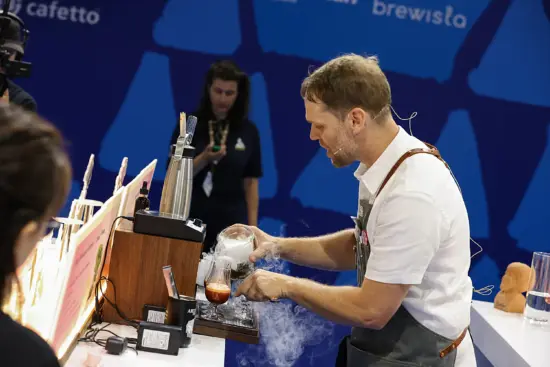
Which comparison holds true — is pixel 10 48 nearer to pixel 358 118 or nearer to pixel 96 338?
pixel 96 338

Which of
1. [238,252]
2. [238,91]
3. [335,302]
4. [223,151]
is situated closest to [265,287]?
[335,302]

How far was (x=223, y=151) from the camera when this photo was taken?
435 centimetres

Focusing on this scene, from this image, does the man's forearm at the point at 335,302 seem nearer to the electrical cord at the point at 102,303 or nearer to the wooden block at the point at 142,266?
the wooden block at the point at 142,266

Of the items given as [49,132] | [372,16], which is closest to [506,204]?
[372,16]

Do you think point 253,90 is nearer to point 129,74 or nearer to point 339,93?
point 129,74

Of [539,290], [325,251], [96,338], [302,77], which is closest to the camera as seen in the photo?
[96,338]

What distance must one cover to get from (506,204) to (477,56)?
102cm

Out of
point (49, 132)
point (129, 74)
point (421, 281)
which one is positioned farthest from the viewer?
point (129, 74)

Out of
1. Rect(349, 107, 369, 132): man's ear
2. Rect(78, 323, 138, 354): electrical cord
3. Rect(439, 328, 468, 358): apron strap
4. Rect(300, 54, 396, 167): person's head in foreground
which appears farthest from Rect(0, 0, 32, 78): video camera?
Rect(439, 328, 468, 358): apron strap

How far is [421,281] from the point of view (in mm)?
2072

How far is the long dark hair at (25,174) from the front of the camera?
3.19 feet

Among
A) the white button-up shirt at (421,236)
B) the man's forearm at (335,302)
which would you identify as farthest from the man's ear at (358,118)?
the man's forearm at (335,302)

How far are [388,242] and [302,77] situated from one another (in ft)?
10.5

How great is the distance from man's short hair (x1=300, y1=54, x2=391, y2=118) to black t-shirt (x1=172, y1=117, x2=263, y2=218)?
2230 mm
